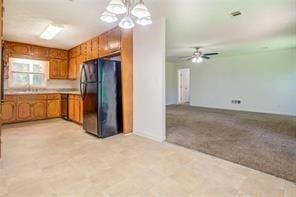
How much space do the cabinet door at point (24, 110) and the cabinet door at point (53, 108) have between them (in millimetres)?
524

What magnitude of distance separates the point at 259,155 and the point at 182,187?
1570 millimetres

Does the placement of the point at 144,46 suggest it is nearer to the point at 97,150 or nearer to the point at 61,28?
the point at 61,28

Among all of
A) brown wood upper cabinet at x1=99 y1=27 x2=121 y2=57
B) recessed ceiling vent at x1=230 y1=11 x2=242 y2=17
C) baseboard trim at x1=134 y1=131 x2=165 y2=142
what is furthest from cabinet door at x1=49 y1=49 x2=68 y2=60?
recessed ceiling vent at x1=230 y1=11 x2=242 y2=17

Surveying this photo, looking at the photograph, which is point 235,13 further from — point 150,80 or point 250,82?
point 250,82

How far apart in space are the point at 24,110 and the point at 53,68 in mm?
1685

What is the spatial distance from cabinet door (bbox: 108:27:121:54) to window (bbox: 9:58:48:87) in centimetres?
316

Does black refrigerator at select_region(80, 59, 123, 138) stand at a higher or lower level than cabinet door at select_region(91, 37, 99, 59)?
lower

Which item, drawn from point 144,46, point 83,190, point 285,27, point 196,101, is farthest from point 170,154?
point 196,101

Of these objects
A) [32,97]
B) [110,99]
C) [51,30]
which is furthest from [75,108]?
[51,30]

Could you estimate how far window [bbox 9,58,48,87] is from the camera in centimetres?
554

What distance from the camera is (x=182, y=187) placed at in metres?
1.93

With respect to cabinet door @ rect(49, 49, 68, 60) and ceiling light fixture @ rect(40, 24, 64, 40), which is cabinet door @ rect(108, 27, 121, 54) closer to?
ceiling light fixture @ rect(40, 24, 64, 40)

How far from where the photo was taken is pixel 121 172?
2271 mm

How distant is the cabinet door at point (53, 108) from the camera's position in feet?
18.6
